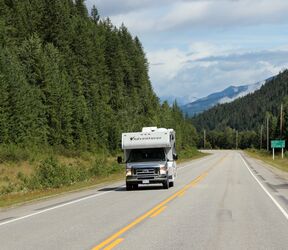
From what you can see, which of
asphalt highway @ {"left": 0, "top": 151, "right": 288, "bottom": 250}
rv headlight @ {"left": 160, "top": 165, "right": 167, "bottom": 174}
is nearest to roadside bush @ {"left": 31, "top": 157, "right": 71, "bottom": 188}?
rv headlight @ {"left": 160, "top": 165, "right": 167, "bottom": 174}

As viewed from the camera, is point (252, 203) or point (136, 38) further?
point (136, 38)

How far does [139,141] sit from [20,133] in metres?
32.6

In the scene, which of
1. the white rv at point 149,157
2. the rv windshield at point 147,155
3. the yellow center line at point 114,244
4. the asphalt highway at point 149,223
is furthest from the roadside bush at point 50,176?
the yellow center line at point 114,244

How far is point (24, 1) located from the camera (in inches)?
3351

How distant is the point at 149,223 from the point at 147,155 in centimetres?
1440

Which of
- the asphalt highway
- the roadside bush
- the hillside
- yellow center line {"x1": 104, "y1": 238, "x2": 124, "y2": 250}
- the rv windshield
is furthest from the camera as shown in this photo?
the hillside

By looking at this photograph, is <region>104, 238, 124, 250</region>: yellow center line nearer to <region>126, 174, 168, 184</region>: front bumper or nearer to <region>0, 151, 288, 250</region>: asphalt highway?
<region>0, 151, 288, 250</region>: asphalt highway

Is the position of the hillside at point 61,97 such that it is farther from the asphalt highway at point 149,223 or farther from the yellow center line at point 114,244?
the yellow center line at point 114,244

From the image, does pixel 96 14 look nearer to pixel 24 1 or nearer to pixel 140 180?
pixel 24 1

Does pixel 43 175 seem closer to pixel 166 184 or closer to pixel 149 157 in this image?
pixel 149 157

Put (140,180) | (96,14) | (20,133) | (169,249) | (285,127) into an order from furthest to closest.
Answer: (96,14) < (285,127) < (20,133) < (140,180) < (169,249)

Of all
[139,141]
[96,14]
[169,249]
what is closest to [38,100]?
[139,141]

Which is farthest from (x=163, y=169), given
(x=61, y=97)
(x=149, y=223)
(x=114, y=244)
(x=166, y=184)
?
(x=61, y=97)

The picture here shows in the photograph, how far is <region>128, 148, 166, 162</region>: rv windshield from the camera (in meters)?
28.2
